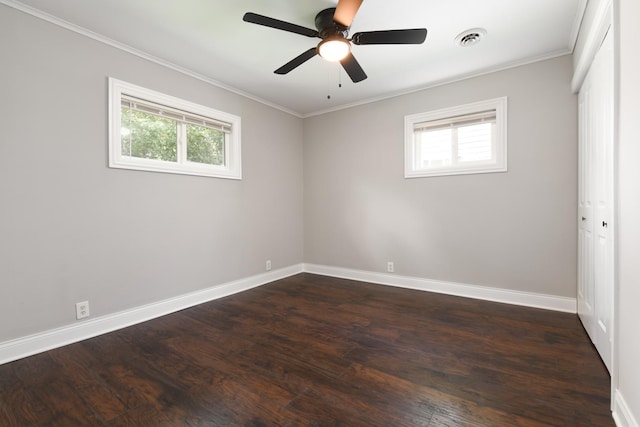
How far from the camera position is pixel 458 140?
3.49 meters

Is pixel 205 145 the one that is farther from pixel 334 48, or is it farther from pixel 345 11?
pixel 345 11

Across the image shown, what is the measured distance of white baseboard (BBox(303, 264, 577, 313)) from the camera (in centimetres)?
288

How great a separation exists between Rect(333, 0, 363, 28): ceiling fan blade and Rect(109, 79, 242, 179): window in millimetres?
2049

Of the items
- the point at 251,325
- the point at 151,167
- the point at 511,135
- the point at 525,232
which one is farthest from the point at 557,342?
the point at 151,167

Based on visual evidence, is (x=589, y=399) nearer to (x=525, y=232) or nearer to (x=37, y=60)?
(x=525, y=232)

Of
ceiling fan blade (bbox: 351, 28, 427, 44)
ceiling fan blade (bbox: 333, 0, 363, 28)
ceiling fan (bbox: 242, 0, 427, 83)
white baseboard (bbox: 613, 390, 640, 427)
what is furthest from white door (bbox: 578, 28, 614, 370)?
ceiling fan blade (bbox: 333, 0, 363, 28)

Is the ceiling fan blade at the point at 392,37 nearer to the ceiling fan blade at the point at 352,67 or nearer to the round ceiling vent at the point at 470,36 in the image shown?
the ceiling fan blade at the point at 352,67

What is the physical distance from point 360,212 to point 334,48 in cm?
245

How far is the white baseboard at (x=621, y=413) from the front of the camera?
125 cm

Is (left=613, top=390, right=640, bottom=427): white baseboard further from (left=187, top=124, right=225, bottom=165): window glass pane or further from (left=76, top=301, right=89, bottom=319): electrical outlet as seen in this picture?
(left=187, top=124, right=225, bottom=165): window glass pane

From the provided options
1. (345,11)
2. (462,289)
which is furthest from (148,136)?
(462,289)

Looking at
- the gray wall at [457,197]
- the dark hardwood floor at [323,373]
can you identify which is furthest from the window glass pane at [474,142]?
the dark hardwood floor at [323,373]

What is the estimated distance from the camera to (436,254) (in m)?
3.56

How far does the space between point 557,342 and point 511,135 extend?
2.07 meters
